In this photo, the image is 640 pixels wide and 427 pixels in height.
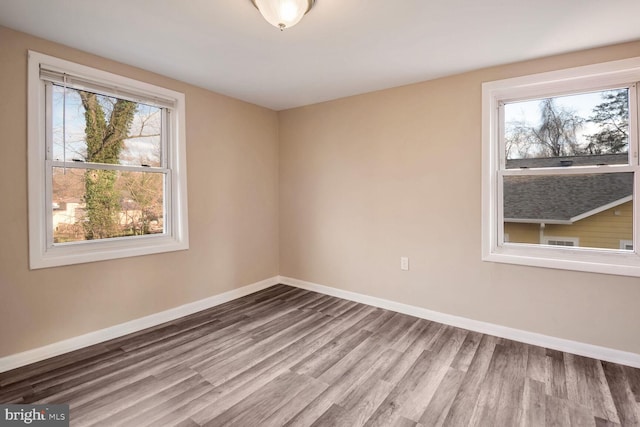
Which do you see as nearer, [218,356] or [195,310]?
[218,356]

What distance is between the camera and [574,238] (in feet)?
8.28

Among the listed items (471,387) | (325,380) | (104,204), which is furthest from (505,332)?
(104,204)

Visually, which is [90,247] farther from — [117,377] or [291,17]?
[291,17]

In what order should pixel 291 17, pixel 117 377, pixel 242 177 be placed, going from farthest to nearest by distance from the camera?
pixel 242 177 < pixel 117 377 < pixel 291 17

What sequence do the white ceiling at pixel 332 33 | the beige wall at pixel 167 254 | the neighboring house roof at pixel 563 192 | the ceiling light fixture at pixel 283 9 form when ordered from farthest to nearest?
the neighboring house roof at pixel 563 192
the beige wall at pixel 167 254
the white ceiling at pixel 332 33
the ceiling light fixture at pixel 283 9

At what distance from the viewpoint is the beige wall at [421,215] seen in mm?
2432

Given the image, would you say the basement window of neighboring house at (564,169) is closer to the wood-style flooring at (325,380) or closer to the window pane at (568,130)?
the window pane at (568,130)

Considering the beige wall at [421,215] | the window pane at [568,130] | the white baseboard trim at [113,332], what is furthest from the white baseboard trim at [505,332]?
the window pane at [568,130]

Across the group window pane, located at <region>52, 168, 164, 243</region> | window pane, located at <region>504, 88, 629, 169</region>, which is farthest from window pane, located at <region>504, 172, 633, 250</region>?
window pane, located at <region>52, 168, 164, 243</region>

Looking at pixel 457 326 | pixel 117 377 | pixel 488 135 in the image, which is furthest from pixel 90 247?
pixel 488 135

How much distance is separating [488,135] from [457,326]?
1.77 meters

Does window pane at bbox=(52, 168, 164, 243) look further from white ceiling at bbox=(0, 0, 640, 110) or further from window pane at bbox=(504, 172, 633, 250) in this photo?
window pane at bbox=(504, 172, 633, 250)

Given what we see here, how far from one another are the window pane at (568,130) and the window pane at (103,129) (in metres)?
3.30

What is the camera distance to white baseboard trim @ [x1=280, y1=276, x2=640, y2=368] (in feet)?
7.55
